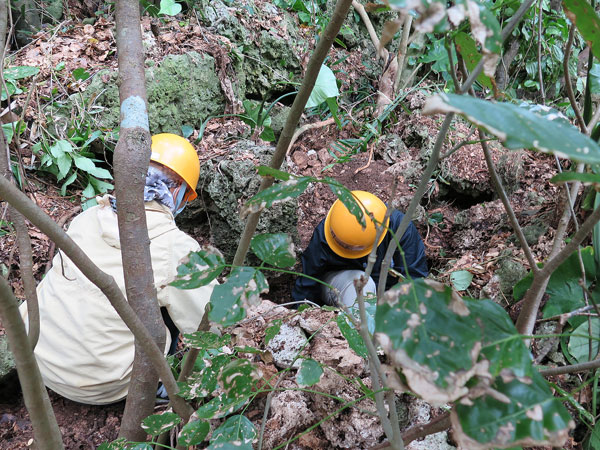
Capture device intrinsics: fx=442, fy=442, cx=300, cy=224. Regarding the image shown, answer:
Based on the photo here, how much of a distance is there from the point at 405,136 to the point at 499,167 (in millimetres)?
1055

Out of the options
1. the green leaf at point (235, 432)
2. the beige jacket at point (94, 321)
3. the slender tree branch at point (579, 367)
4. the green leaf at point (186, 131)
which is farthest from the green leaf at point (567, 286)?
the green leaf at point (186, 131)

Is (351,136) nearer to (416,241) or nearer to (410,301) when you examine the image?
(416,241)

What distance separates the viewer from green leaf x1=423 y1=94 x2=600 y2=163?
0.45 metres

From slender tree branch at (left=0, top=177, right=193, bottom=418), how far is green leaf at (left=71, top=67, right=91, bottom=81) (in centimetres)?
334

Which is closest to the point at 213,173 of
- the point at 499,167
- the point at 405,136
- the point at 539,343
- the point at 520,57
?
the point at 405,136

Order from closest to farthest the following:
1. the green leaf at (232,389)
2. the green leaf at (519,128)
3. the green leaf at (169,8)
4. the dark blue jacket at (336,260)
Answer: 1. the green leaf at (519,128)
2. the green leaf at (232,389)
3. the dark blue jacket at (336,260)
4. the green leaf at (169,8)

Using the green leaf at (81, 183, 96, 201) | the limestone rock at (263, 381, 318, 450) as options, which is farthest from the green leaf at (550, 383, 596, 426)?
the green leaf at (81, 183, 96, 201)

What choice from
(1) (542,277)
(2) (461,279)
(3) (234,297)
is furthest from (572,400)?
(2) (461,279)

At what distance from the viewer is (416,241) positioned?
3.27 meters

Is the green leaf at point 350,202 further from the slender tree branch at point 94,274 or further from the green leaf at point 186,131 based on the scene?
the green leaf at point 186,131

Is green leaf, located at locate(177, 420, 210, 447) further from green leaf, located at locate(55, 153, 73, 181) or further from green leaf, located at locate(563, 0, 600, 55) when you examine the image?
green leaf, located at locate(55, 153, 73, 181)

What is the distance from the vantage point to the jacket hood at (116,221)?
2.44 meters

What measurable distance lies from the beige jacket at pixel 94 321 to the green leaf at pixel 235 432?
1.37 metres

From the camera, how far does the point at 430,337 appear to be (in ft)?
2.06
